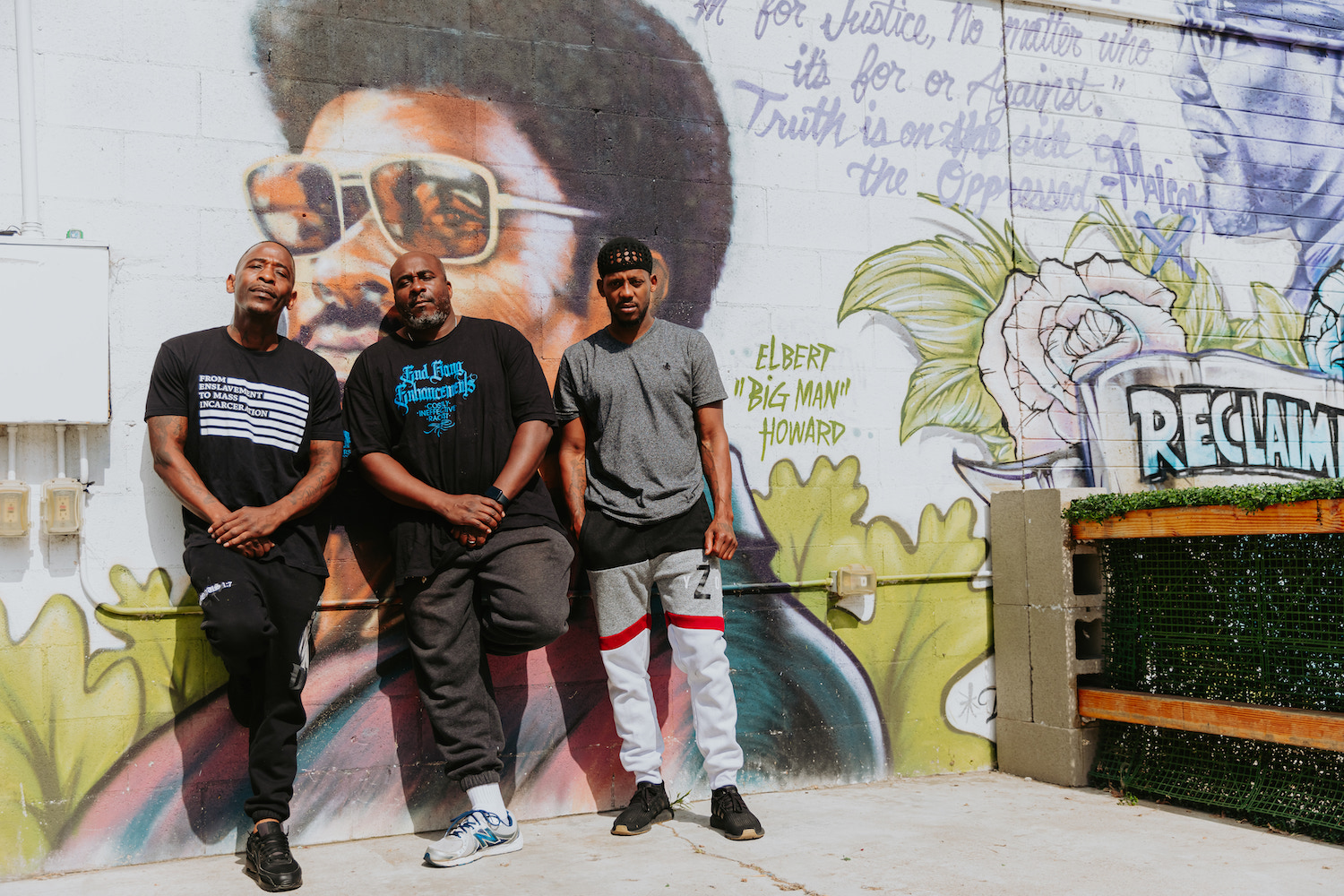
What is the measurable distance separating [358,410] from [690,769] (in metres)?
1.97

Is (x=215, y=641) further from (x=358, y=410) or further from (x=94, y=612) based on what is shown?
(x=358, y=410)

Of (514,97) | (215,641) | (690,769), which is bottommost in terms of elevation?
(690,769)

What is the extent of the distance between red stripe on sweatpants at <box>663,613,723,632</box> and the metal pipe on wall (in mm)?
2596

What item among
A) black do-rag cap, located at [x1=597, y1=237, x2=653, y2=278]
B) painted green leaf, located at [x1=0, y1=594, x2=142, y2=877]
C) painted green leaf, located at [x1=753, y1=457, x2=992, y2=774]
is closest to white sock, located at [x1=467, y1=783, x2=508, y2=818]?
painted green leaf, located at [x1=0, y1=594, x2=142, y2=877]

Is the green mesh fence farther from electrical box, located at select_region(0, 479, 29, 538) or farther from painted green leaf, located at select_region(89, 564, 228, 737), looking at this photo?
electrical box, located at select_region(0, 479, 29, 538)

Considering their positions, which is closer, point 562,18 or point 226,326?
point 226,326

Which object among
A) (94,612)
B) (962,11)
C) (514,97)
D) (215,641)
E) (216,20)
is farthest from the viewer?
(962,11)

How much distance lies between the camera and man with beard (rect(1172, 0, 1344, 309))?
554cm

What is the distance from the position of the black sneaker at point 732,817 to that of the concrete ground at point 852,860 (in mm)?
40

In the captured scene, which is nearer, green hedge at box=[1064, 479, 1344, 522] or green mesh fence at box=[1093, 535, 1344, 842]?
green hedge at box=[1064, 479, 1344, 522]

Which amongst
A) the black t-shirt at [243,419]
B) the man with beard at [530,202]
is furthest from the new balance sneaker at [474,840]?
the black t-shirt at [243,419]

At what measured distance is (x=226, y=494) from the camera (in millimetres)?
3613

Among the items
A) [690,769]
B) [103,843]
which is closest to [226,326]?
[103,843]

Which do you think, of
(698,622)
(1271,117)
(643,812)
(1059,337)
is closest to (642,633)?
(698,622)
